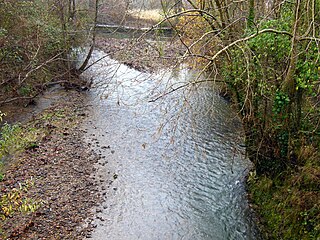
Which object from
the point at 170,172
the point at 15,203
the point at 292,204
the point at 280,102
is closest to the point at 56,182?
the point at 170,172

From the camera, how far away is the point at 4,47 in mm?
12633

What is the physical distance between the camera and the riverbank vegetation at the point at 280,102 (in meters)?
6.61

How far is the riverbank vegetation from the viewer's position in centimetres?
661

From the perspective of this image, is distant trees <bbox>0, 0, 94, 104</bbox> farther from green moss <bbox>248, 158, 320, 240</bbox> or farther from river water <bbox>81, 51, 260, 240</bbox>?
green moss <bbox>248, 158, 320, 240</bbox>

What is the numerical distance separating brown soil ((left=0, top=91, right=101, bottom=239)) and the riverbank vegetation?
4.23 m

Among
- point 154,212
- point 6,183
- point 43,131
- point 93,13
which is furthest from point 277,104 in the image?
point 93,13

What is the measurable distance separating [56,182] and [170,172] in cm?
320

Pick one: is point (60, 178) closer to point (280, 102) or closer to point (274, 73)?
point (280, 102)

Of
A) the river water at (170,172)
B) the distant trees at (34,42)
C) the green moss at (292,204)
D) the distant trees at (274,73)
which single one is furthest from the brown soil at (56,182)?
the distant trees at (274,73)

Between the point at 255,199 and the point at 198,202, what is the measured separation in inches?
57.2

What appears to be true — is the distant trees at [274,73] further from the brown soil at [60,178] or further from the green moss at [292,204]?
the brown soil at [60,178]

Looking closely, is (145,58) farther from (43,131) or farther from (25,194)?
(43,131)

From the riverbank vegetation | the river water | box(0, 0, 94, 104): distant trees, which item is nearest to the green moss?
the riverbank vegetation

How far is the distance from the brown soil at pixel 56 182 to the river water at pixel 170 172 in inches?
16.5
